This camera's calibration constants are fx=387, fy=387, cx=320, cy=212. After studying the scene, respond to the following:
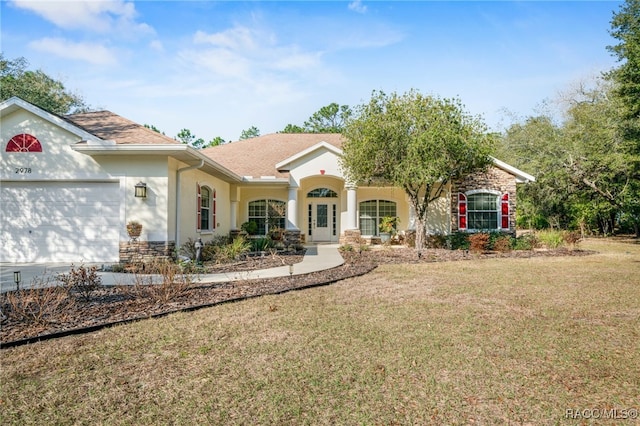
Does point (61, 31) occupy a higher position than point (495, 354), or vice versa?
point (61, 31)

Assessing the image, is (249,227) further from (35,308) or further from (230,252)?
(35,308)

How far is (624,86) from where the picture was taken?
1645 centimetres

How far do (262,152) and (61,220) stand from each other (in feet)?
34.1

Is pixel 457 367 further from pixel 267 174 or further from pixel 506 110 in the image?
pixel 506 110

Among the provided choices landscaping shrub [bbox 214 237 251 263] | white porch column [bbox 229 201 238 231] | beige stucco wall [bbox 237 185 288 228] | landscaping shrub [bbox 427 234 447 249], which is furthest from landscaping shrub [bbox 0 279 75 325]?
landscaping shrub [bbox 427 234 447 249]

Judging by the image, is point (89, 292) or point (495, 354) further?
point (89, 292)

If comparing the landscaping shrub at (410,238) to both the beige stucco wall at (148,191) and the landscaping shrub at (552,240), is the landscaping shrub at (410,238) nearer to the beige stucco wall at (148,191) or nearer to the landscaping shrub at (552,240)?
the landscaping shrub at (552,240)

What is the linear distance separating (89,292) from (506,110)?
126 feet

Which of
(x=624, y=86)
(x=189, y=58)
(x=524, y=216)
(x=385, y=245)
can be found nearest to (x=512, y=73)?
(x=624, y=86)

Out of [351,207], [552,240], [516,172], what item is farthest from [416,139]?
[552,240]

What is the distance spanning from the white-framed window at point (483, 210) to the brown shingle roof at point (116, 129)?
1265 cm

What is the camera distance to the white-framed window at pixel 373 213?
1898 centimetres

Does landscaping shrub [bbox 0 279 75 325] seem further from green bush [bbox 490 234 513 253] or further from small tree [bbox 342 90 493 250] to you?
green bush [bbox 490 234 513 253]

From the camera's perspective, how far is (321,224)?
19469mm
